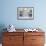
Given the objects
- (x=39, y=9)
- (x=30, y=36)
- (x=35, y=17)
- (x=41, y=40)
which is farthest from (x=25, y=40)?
(x=39, y=9)

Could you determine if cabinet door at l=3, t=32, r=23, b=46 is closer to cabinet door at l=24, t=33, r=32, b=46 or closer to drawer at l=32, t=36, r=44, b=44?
cabinet door at l=24, t=33, r=32, b=46

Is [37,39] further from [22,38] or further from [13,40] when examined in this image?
[13,40]

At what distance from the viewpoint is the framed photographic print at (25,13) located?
175 inches

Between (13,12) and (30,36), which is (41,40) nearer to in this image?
(30,36)

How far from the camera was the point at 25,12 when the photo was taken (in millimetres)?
4480

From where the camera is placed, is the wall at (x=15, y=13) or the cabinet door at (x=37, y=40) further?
the wall at (x=15, y=13)

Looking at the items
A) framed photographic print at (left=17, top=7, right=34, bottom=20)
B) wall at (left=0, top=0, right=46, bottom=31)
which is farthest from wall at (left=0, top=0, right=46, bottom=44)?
framed photographic print at (left=17, top=7, right=34, bottom=20)

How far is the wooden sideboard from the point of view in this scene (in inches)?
157

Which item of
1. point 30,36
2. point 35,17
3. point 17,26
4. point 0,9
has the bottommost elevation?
point 30,36

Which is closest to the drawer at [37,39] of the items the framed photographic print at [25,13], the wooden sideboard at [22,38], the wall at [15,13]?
the wooden sideboard at [22,38]

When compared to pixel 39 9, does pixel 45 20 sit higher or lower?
lower

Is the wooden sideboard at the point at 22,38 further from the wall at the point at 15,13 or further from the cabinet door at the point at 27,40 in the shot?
the wall at the point at 15,13

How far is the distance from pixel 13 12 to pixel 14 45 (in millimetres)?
1169

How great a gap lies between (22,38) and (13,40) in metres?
0.29
